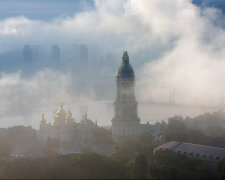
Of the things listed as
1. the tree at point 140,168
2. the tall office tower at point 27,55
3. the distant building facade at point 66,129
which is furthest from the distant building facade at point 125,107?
the tall office tower at point 27,55

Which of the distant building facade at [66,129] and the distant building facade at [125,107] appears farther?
the distant building facade at [66,129]

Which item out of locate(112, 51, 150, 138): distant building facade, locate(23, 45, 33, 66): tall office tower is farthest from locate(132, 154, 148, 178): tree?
locate(23, 45, 33, 66): tall office tower

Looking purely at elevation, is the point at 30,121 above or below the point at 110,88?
below

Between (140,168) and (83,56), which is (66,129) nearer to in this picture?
(140,168)

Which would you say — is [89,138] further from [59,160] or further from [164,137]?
[59,160]

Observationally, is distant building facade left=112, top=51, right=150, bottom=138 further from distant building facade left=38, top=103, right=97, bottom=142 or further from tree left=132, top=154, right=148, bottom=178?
tree left=132, top=154, right=148, bottom=178

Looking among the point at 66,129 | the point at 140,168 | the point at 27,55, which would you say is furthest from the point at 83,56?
the point at 140,168

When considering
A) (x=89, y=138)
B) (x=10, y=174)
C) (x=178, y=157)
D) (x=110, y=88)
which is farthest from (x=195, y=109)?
(x=10, y=174)

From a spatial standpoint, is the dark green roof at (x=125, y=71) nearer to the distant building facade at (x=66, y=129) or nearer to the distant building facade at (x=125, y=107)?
the distant building facade at (x=125, y=107)
